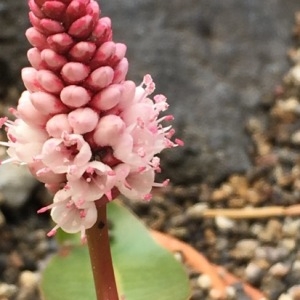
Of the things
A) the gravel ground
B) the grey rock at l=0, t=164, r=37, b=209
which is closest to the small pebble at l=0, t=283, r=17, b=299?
the gravel ground

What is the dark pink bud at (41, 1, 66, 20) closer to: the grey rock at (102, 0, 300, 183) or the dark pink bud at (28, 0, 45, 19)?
the dark pink bud at (28, 0, 45, 19)

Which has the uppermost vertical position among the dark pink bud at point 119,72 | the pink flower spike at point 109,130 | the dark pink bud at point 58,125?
the dark pink bud at point 119,72

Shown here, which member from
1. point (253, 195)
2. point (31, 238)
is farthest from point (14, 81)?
point (253, 195)

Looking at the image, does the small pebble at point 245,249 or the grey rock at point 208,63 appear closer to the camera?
the small pebble at point 245,249

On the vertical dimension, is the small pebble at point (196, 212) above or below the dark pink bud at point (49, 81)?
above

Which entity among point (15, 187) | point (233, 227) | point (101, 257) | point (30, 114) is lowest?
point (101, 257)

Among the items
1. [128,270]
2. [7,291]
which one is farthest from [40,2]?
[7,291]

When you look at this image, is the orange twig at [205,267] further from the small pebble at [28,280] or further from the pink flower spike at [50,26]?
the pink flower spike at [50,26]

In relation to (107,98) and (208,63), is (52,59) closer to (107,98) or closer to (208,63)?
(107,98)

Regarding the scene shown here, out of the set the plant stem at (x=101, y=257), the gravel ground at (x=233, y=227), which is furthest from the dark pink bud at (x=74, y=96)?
the gravel ground at (x=233, y=227)
